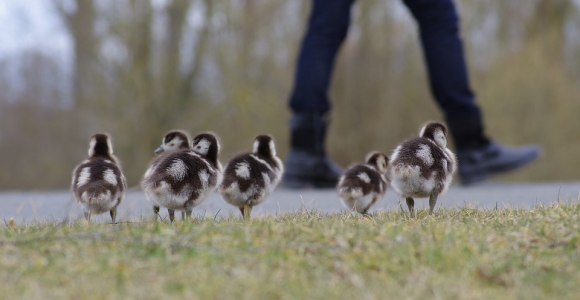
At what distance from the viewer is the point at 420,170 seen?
4.41 meters

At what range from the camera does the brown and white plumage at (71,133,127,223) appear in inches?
176

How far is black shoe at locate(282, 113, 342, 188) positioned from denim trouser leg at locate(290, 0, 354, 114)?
144 mm

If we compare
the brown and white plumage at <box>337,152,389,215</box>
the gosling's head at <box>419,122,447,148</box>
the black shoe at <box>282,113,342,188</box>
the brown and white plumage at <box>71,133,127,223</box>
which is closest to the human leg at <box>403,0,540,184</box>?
the black shoe at <box>282,113,342,188</box>

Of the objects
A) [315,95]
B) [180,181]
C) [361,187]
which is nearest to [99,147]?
[180,181]

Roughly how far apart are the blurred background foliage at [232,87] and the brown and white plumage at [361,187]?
8.60 meters

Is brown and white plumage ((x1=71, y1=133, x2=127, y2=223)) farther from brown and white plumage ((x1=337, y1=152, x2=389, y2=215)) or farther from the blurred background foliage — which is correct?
the blurred background foliage

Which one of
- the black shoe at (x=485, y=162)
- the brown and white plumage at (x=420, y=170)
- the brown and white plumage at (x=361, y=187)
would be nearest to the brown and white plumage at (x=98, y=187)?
the brown and white plumage at (x=361, y=187)

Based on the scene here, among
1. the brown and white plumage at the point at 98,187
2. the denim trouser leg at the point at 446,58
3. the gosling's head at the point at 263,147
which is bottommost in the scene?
the brown and white plumage at the point at 98,187

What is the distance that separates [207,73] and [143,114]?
5.35 ft

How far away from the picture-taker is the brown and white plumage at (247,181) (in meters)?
4.83

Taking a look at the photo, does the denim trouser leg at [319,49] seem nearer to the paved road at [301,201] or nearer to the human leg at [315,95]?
the human leg at [315,95]

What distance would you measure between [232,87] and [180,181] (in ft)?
34.3

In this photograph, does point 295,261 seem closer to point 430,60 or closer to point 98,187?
point 98,187

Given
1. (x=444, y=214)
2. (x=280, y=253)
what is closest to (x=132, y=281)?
(x=280, y=253)
